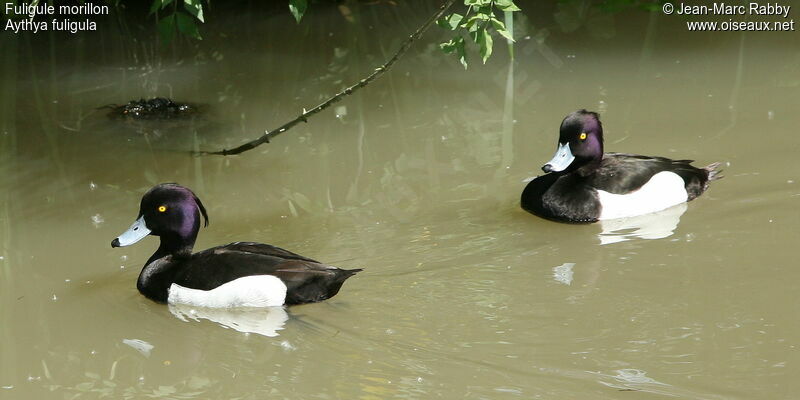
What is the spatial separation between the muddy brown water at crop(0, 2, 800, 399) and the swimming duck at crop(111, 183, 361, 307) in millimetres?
104

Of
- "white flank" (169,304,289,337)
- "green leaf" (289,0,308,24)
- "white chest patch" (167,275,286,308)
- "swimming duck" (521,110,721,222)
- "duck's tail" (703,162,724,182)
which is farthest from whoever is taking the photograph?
"green leaf" (289,0,308,24)

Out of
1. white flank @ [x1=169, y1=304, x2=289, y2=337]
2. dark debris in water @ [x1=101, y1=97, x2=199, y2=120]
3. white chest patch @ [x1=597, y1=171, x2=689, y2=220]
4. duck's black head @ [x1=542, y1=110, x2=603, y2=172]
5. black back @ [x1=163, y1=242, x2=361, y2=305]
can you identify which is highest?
dark debris in water @ [x1=101, y1=97, x2=199, y2=120]

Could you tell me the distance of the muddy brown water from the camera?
5.78 m

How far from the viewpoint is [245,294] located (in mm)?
6480

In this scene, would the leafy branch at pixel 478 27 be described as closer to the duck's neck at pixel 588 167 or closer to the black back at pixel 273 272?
the duck's neck at pixel 588 167

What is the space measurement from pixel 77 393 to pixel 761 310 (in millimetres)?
3679

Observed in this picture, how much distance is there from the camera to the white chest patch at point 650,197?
7.83 metres

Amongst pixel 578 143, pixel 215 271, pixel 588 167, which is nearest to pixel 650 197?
pixel 588 167

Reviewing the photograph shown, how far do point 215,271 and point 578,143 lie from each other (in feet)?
9.43

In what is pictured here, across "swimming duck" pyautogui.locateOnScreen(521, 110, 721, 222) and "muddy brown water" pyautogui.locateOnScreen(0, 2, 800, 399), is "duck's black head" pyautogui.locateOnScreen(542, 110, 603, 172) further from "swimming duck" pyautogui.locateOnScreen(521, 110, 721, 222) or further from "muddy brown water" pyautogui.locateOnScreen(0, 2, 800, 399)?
"muddy brown water" pyautogui.locateOnScreen(0, 2, 800, 399)

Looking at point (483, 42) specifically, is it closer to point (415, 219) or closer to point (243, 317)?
point (415, 219)

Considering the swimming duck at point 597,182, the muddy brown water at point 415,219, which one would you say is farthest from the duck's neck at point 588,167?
the muddy brown water at point 415,219

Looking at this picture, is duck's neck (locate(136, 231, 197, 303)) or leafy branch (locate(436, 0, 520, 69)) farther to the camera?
leafy branch (locate(436, 0, 520, 69))

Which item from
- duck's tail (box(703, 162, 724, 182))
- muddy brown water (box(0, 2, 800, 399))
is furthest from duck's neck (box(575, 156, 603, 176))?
duck's tail (box(703, 162, 724, 182))
